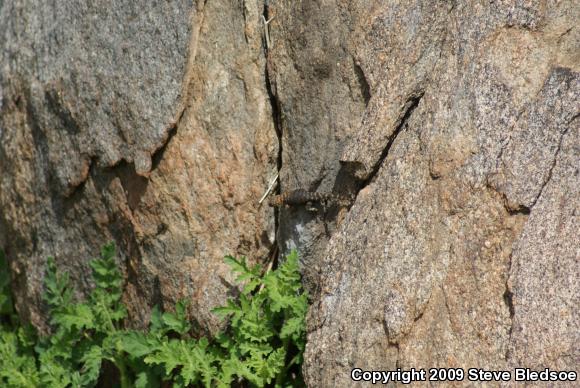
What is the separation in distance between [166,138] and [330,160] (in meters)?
1.03

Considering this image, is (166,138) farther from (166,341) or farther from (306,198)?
(166,341)

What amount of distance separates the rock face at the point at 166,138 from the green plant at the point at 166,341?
187mm

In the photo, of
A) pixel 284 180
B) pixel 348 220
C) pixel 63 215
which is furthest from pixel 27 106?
pixel 348 220

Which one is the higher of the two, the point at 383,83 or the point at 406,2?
the point at 406,2

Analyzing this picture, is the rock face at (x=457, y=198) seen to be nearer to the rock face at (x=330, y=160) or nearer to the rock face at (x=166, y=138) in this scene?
the rock face at (x=330, y=160)

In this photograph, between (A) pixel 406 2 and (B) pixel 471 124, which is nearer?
(B) pixel 471 124

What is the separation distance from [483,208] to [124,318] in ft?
8.22

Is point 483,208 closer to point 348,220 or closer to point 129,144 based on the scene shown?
point 348,220

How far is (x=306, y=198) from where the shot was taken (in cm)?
438

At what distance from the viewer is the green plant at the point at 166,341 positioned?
4273 millimetres

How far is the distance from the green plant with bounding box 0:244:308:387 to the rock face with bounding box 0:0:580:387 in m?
0.16

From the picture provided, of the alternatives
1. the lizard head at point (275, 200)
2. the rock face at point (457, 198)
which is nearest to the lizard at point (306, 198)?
the lizard head at point (275, 200)

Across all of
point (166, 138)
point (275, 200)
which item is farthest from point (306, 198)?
point (166, 138)

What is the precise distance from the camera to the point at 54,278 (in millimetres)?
4961
